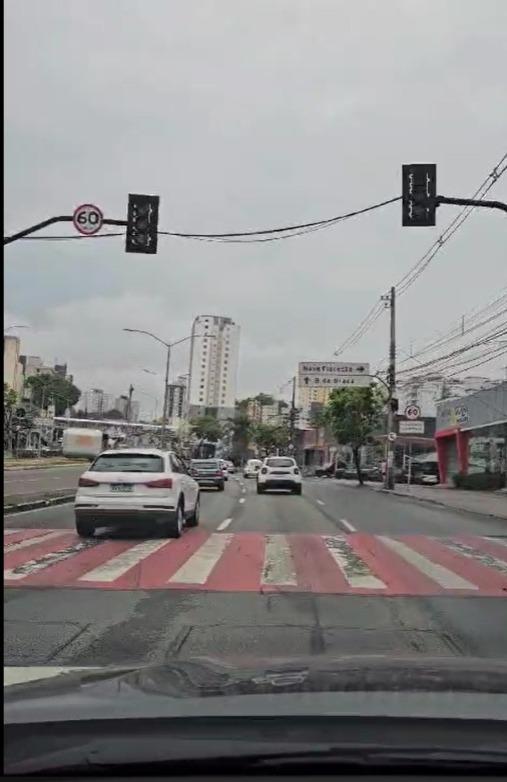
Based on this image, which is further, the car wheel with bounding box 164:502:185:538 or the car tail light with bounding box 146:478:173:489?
the car wheel with bounding box 164:502:185:538

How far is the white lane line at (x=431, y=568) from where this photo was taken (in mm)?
10281

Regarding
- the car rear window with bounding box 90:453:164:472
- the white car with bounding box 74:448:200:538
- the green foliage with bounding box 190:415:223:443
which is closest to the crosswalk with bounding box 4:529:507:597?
the white car with bounding box 74:448:200:538

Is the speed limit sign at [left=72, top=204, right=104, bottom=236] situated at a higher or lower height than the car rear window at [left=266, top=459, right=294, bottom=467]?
higher

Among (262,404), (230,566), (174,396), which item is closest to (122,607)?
(230,566)

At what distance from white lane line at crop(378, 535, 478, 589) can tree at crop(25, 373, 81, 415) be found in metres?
96.0

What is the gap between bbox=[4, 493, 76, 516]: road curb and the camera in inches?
755

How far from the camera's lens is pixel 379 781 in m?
2.38

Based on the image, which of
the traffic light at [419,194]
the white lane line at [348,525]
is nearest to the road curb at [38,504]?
the white lane line at [348,525]

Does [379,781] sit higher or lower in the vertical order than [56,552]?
higher

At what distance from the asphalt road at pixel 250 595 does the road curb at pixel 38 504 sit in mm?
2599

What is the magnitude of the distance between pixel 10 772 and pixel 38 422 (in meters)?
83.8

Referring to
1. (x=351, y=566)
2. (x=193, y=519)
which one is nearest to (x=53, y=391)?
(x=193, y=519)

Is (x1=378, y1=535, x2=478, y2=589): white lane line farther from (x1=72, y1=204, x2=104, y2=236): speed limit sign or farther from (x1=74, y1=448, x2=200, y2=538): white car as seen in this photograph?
(x1=72, y1=204, x2=104, y2=236): speed limit sign

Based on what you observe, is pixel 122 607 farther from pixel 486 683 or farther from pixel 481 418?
pixel 481 418
